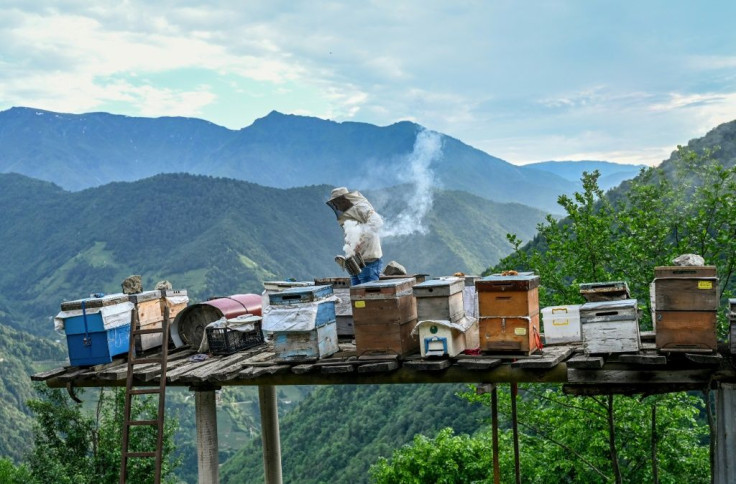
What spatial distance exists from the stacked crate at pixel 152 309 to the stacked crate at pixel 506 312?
6598 millimetres

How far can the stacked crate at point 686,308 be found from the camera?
31.7 feet

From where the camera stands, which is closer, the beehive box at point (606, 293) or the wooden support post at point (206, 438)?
the beehive box at point (606, 293)

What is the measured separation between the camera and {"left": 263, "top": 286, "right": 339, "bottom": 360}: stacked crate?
11.4m

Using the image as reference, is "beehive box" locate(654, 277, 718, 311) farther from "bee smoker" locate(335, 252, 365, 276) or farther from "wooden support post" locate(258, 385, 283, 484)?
"wooden support post" locate(258, 385, 283, 484)

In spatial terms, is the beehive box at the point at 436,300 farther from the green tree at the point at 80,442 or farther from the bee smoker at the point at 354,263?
the green tree at the point at 80,442

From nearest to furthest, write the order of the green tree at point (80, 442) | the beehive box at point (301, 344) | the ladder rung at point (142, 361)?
the beehive box at point (301, 344)
the ladder rung at point (142, 361)
the green tree at point (80, 442)

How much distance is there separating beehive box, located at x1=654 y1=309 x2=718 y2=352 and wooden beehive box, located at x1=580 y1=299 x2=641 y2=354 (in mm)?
319

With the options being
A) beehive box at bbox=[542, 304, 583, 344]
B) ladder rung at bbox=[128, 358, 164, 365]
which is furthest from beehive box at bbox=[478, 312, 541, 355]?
ladder rung at bbox=[128, 358, 164, 365]

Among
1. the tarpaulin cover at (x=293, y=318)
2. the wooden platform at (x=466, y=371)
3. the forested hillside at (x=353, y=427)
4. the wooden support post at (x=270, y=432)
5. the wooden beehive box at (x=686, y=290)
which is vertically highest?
the wooden beehive box at (x=686, y=290)

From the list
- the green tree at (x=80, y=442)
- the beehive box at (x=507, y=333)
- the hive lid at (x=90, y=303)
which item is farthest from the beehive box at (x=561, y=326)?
the green tree at (x=80, y=442)

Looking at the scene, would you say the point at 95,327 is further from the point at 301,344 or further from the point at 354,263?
the point at 354,263

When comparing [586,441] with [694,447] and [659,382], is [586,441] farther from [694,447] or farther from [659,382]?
[659,382]

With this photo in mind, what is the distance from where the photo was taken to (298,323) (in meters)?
11.4

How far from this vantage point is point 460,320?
11305 mm
